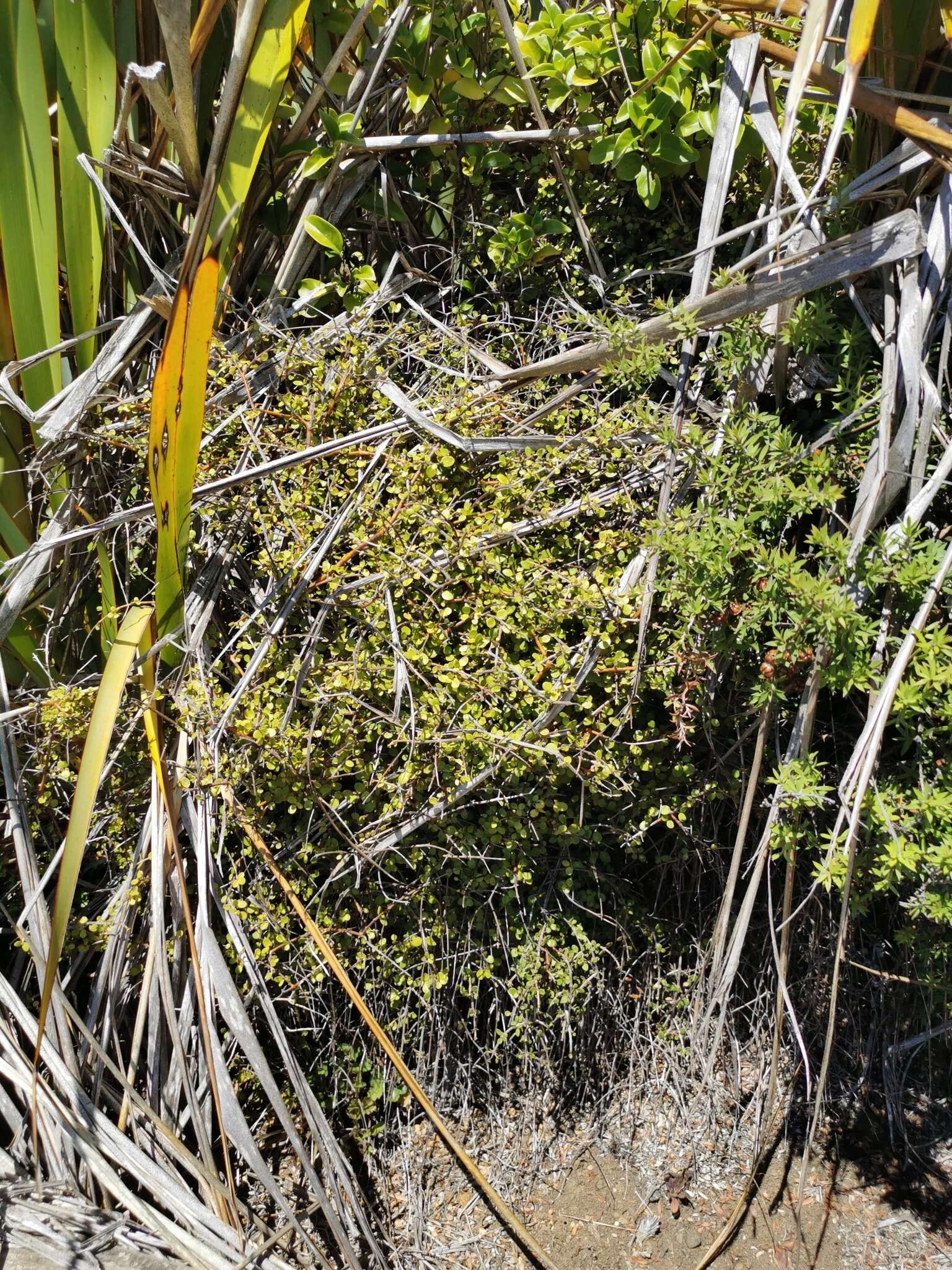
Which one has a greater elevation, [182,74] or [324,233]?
[182,74]

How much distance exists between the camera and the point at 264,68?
1.67 metres

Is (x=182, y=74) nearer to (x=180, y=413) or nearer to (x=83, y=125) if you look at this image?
(x=83, y=125)

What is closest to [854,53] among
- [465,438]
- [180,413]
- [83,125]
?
[465,438]

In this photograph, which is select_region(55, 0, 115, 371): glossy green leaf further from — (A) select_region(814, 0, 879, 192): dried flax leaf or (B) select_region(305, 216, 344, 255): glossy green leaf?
(A) select_region(814, 0, 879, 192): dried flax leaf

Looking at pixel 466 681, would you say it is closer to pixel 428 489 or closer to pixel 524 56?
pixel 428 489

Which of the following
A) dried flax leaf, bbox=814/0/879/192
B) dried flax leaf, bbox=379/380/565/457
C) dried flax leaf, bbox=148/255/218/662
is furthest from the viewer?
dried flax leaf, bbox=379/380/565/457

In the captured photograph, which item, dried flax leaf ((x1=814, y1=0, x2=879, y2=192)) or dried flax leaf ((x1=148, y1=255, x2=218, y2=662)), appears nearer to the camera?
dried flax leaf ((x1=814, y1=0, x2=879, y2=192))

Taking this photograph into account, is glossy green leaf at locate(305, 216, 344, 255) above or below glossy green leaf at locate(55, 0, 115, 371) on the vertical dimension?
below

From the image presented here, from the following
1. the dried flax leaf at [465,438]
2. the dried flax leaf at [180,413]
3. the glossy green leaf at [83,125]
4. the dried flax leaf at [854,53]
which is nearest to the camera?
the dried flax leaf at [854,53]

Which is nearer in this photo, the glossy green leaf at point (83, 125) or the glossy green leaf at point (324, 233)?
the glossy green leaf at point (83, 125)

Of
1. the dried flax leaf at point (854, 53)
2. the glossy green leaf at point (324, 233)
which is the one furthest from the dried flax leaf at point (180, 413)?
the dried flax leaf at point (854, 53)

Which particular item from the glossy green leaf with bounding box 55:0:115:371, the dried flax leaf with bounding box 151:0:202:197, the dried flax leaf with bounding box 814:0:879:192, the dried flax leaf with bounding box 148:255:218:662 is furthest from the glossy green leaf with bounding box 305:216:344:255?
the dried flax leaf with bounding box 814:0:879:192

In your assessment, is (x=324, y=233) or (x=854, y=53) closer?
(x=854, y=53)

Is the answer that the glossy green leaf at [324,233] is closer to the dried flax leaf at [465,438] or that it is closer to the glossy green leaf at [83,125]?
the dried flax leaf at [465,438]
